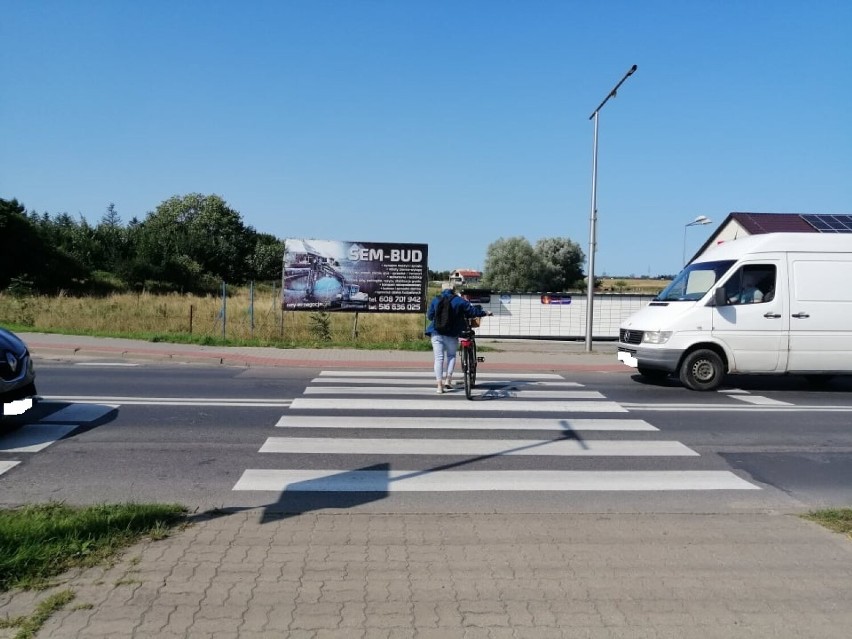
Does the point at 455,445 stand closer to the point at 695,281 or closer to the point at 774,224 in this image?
the point at 695,281

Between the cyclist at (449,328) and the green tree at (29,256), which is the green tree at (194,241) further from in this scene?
the cyclist at (449,328)

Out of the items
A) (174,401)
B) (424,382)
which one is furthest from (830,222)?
(174,401)

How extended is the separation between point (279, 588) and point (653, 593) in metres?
2.05

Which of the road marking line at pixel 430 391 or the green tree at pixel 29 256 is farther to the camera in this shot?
the green tree at pixel 29 256

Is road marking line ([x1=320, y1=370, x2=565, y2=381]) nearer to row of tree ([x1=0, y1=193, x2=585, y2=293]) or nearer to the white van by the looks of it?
the white van

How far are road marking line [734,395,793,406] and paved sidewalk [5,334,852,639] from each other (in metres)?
6.33

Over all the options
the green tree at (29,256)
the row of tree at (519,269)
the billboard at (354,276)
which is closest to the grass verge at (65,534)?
the billboard at (354,276)

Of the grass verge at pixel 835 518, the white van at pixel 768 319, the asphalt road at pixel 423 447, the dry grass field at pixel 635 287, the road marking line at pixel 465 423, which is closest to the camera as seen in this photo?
the grass verge at pixel 835 518

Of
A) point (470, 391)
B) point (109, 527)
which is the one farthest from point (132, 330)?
point (109, 527)

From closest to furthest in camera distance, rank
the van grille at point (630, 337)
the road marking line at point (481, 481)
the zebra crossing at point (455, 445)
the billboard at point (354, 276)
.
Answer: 1. the road marking line at point (481, 481)
2. the zebra crossing at point (455, 445)
3. the van grille at point (630, 337)
4. the billboard at point (354, 276)

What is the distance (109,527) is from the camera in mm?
4523

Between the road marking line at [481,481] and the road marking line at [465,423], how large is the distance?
1.95 meters

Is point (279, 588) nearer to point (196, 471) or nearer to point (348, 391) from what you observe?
point (196, 471)

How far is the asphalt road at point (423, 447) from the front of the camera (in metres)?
5.79
